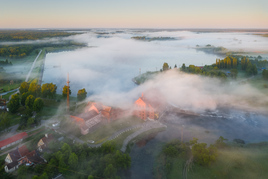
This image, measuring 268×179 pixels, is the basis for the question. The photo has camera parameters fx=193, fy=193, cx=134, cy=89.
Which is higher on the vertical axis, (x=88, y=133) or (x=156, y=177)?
(x=88, y=133)

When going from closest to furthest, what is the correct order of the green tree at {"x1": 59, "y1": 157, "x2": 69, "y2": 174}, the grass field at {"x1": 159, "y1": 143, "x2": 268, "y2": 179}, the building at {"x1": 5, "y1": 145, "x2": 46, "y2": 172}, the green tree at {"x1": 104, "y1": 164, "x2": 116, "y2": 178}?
1. the green tree at {"x1": 104, "y1": 164, "x2": 116, "y2": 178}
2. the green tree at {"x1": 59, "y1": 157, "x2": 69, "y2": 174}
3. the building at {"x1": 5, "y1": 145, "x2": 46, "y2": 172}
4. the grass field at {"x1": 159, "y1": 143, "x2": 268, "y2": 179}

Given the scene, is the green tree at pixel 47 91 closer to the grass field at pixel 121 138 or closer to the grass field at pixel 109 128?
the grass field at pixel 109 128

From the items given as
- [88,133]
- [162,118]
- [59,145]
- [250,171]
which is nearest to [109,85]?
[162,118]

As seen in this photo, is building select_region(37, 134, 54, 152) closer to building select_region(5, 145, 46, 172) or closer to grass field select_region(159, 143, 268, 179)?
building select_region(5, 145, 46, 172)

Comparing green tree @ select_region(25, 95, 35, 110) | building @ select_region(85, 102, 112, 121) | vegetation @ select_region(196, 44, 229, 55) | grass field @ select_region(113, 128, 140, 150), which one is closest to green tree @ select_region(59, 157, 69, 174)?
grass field @ select_region(113, 128, 140, 150)

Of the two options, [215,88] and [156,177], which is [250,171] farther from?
[215,88]

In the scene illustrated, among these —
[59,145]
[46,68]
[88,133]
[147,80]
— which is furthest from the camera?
[46,68]

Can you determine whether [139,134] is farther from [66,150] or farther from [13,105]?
[13,105]
